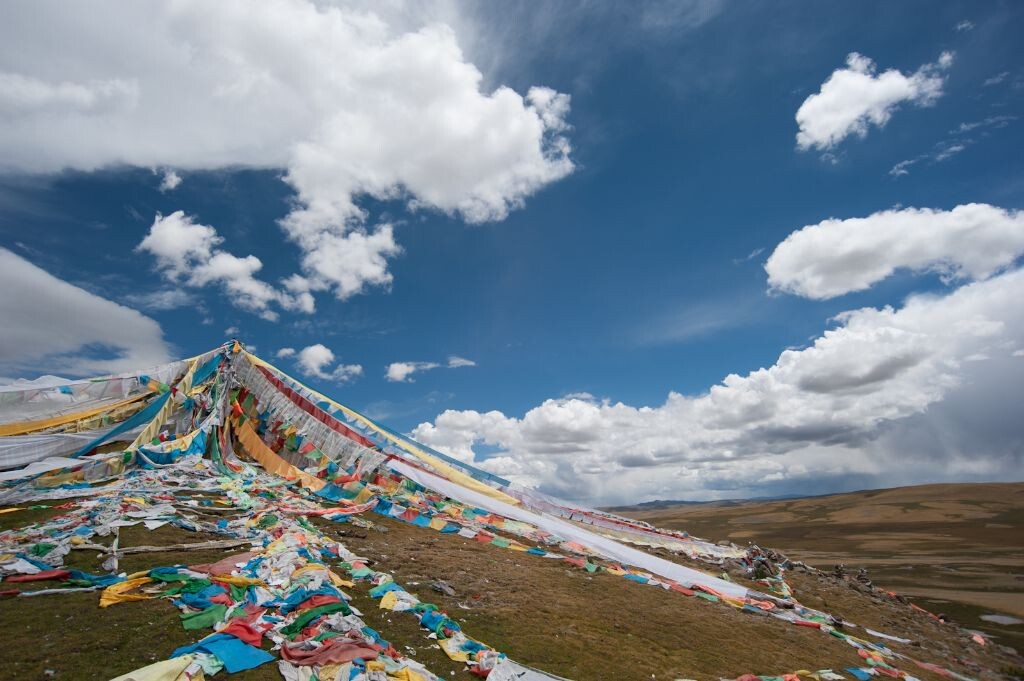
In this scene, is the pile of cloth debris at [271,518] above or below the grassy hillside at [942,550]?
above

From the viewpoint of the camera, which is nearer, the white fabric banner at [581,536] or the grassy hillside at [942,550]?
the white fabric banner at [581,536]

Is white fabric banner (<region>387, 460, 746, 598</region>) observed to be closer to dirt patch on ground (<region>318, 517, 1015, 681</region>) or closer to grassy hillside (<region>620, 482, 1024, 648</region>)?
dirt patch on ground (<region>318, 517, 1015, 681</region>)

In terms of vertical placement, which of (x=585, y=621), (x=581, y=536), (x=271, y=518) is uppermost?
(x=271, y=518)

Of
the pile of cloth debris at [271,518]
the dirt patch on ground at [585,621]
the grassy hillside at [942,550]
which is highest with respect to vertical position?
the pile of cloth debris at [271,518]

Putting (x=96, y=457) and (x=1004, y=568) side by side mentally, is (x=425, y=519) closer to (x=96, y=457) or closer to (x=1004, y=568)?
(x=96, y=457)

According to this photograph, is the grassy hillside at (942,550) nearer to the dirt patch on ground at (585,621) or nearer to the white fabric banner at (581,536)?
the white fabric banner at (581,536)

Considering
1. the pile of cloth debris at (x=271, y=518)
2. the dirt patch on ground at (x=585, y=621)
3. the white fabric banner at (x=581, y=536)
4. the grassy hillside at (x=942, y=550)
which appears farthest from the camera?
the grassy hillside at (x=942, y=550)

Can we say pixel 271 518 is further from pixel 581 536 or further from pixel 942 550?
pixel 942 550

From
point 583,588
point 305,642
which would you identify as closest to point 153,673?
point 305,642

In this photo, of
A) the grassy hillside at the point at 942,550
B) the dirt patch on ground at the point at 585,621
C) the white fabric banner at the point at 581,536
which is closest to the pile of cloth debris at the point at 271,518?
the white fabric banner at the point at 581,536

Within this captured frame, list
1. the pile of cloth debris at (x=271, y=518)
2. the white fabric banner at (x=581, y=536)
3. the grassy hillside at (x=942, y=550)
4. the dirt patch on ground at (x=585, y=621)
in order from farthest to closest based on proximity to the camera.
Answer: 1. the grassy hillside at (x=942, y=550)
2. the white fabric banner at (x=581, y=536)
3. the dirt patch on ground at (x=585, y=621)
4. the pile of cloth debris at (x=271, y=518)

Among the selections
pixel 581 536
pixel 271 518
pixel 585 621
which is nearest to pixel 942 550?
pixel 581 536

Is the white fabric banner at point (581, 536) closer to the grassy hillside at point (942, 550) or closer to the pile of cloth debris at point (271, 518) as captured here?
the pile of cloth debris at point (271, 518)

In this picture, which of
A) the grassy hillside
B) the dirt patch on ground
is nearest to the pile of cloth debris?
the dirt patch on ground
